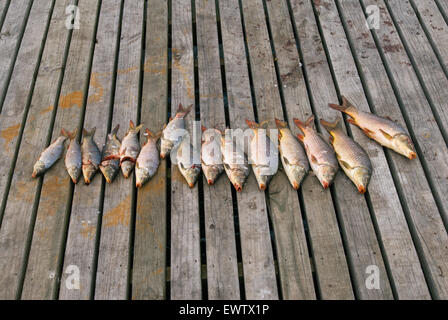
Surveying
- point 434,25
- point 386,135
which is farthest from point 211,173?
point 434,25

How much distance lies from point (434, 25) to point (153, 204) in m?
3.66

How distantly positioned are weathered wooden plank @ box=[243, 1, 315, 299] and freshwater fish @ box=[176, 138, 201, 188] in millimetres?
617

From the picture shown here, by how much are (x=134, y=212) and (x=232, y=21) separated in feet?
8.56

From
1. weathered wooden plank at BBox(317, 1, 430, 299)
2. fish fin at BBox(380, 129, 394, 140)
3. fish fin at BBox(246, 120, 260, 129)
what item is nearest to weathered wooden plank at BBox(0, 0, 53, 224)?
fish fin at BBox(246, 120, 260, 129)

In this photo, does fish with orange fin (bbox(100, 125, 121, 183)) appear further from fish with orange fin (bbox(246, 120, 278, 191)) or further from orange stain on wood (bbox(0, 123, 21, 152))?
fish with orange fin (bbox(246, 120, 278, 191))

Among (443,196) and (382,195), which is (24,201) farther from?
(443,196)

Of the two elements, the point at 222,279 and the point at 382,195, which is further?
the point at 382,195

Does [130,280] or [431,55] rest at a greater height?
[431,55]

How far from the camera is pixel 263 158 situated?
3301 mm

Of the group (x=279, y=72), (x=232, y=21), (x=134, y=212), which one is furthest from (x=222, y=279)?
(x=232, y=21)

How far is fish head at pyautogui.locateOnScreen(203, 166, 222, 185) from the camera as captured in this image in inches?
128

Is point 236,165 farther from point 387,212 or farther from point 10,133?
point 10,133
